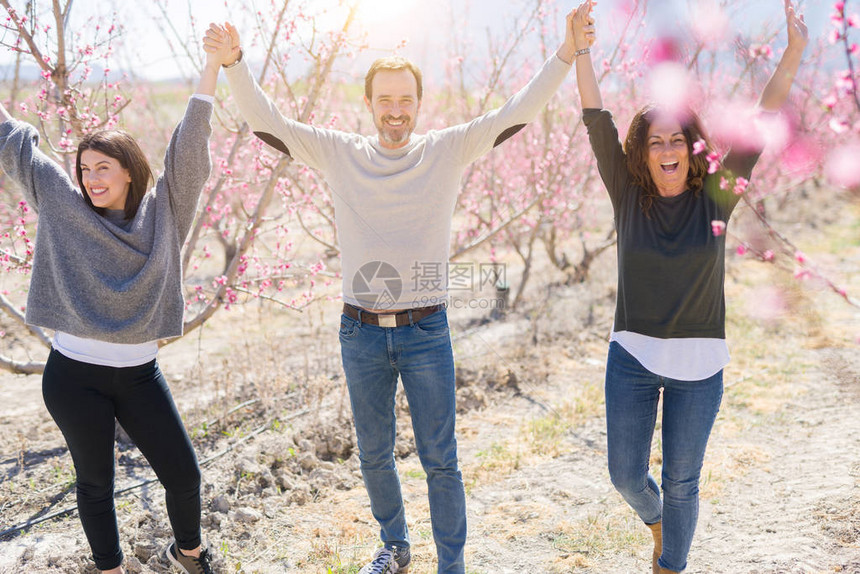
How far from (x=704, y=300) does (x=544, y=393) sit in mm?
2923

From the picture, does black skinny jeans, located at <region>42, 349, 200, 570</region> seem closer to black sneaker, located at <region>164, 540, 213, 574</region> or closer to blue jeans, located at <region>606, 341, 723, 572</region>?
black sneaker, located at <region>164, 540, 213, 574</region>

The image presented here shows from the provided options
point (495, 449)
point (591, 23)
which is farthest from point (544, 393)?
point (591, 23)

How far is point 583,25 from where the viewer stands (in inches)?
86.4

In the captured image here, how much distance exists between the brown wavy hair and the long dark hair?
5.78ft

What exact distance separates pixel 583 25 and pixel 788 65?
0.68m

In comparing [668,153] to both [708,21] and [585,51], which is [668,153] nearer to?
[585,51]

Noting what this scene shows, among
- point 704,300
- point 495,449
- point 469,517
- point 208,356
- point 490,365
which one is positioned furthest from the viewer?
point 208,356

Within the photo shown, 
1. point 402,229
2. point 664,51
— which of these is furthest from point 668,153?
point 664,51

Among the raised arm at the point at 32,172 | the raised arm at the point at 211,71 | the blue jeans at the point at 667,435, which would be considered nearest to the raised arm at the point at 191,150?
the raised arm at the point at 211,71

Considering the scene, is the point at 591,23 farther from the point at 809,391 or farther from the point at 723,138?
the point at 809,391

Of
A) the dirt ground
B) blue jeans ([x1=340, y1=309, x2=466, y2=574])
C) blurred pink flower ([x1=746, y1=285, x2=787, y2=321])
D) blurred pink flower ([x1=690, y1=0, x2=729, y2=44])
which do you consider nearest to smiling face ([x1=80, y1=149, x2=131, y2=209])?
blue jeans ([x1=340, y1=309, x2=466, y2=574])

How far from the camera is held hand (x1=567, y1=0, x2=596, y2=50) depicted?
2188 mm

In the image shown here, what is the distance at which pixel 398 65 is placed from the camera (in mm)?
2234

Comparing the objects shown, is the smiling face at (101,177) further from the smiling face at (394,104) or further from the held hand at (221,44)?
the smiling face at (394,104)
